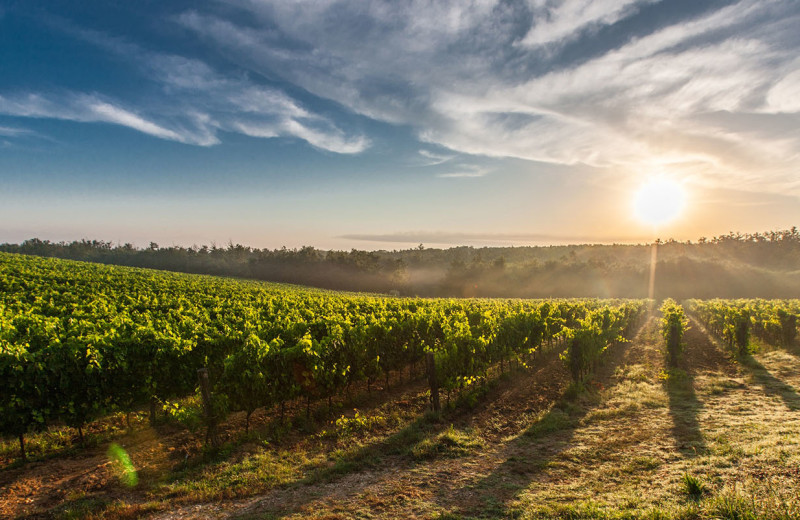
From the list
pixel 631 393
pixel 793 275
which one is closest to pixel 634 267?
pixel 793 275

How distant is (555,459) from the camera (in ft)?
24.6

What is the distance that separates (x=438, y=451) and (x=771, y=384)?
1220 cm

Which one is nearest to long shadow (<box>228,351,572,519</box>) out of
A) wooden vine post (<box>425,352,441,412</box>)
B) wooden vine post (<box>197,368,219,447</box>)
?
wooden vine post (<box>425,352,441,412</box>)

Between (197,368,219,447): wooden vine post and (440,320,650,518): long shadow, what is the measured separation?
5.08 m

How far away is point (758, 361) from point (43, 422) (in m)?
23.7

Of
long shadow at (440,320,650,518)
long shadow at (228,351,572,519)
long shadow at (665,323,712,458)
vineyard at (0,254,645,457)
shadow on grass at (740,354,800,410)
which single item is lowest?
long shadow at (228,351,572,519)

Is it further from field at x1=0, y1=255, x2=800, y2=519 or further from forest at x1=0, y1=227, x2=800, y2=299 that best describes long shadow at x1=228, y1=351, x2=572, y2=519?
forest at x1=0, y1=227, x2=800, y2=299

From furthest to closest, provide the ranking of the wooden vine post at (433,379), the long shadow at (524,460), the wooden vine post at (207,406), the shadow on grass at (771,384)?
the shadow on grass at (771,384) → the wooden vine post at (433,379) → the wooden vine post at (207,406) → the long shadow at (524,460)

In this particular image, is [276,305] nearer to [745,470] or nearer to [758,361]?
[745,470]

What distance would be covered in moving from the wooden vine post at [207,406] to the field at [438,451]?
0.15 metres

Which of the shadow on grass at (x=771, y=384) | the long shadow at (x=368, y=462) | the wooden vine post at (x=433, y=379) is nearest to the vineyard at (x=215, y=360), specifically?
the wooden vine post at (x=433, y=379)

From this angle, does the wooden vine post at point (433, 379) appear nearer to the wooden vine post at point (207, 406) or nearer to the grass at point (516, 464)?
the grass at point (516, 464)

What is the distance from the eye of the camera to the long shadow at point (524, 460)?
5895mm

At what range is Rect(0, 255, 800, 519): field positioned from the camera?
5.79 meters
